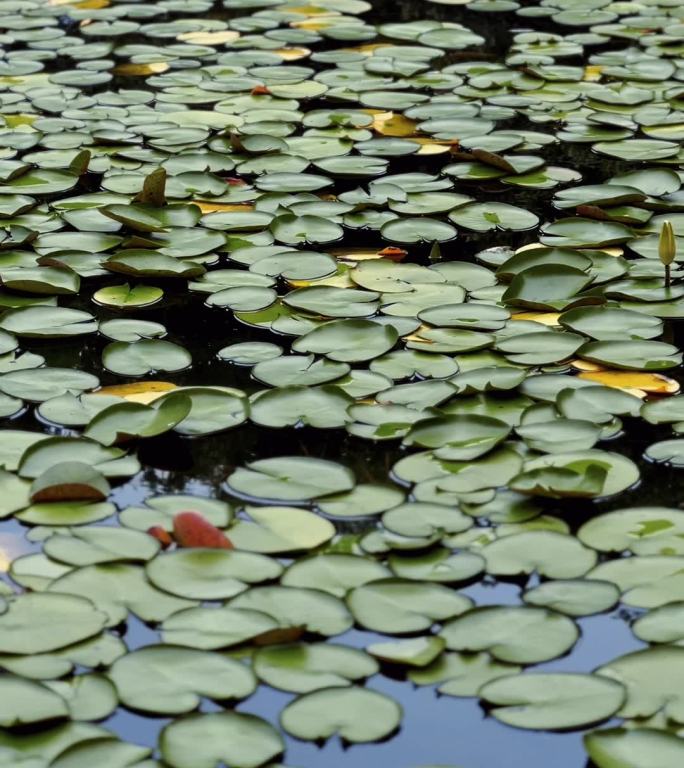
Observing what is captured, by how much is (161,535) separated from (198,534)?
7cm

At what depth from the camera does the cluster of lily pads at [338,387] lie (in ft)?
5.71

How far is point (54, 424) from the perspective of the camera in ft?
7.86

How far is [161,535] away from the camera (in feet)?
6.64

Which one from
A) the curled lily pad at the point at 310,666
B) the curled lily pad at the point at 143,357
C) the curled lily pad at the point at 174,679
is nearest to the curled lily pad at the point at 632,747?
the curled lily pad at the point at 310,666

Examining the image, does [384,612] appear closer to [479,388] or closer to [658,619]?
[658,619]

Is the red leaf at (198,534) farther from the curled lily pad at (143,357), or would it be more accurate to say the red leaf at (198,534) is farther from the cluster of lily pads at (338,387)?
the curled lily pad at (143,357)

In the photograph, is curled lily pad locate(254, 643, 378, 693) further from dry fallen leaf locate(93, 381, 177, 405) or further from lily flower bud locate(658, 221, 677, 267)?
lily flower bud locate(658, 221, 677, 267)

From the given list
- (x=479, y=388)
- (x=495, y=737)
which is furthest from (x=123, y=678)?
(x=479, y=388)

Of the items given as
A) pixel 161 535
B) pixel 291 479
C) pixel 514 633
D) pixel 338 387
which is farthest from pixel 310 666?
pixel 338 387

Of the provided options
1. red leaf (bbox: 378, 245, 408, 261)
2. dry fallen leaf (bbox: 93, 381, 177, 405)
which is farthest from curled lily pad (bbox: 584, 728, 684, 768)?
red leaf (bbox: 378, 245, 408, 261)

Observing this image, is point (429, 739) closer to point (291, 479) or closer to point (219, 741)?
point (219, 741)

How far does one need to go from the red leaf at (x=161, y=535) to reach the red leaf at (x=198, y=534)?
0.9 inches

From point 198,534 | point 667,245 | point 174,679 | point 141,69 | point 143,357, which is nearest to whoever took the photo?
point 174,679

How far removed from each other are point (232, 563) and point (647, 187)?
1971mm
